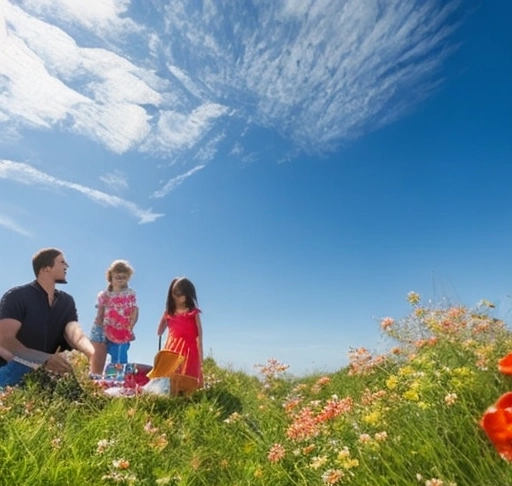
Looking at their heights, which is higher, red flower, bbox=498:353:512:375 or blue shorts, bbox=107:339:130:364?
blue shorts, bbox=107:339:130:364

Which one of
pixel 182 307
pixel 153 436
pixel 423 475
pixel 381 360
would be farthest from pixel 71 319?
pixel 423 475

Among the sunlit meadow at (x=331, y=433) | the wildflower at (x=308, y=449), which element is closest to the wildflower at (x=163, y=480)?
the sunlit meadow at (x=331, y=433)

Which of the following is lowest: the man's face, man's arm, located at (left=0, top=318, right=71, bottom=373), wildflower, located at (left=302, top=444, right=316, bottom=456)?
wildflower, located at (left=302, top=444, right=316, bottom=456)

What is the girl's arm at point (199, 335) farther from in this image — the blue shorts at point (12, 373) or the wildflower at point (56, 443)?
the wildflower at point (56, 443)

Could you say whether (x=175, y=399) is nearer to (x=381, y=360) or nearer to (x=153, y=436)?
(x=153, y=436)

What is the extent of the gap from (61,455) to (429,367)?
3.01 m

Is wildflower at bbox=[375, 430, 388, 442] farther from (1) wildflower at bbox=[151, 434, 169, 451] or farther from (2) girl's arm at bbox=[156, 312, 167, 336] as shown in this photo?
(2) girl's arm at bbox=[156, 312, 167, 336]

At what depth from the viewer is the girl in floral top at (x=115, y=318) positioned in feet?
37.7

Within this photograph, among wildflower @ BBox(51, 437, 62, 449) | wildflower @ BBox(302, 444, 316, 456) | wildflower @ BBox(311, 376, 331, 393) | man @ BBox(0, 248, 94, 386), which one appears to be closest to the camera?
wildflower @ BBox(302, 444, 316, 456)

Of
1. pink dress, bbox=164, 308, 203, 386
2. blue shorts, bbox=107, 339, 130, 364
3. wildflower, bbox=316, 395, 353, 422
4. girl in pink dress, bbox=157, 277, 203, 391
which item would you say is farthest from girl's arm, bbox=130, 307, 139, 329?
wildflower, bbox=316, 395, 353, 422

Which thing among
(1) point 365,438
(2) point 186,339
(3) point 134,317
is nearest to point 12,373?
(2) point 186,339

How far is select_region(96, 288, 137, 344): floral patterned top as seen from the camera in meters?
11.5

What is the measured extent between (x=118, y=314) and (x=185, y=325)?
156 cm

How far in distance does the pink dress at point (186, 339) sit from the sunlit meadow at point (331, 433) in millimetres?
2756
